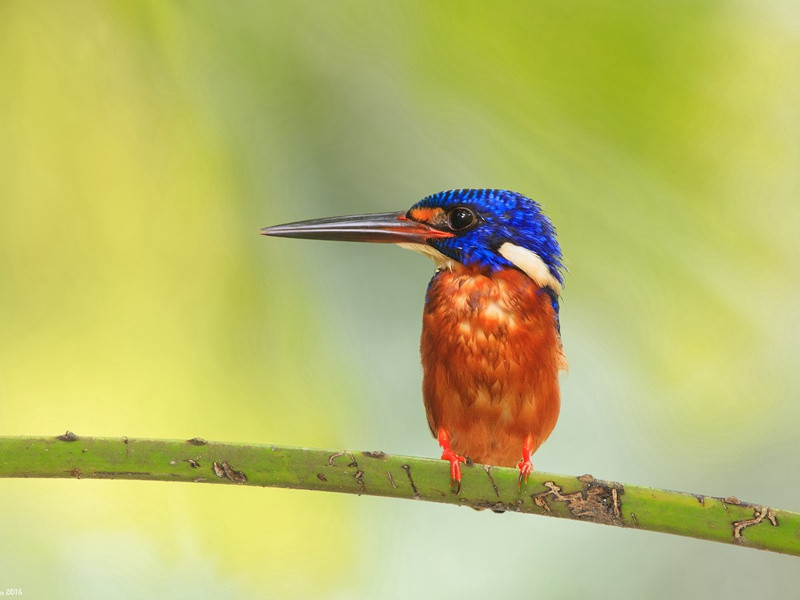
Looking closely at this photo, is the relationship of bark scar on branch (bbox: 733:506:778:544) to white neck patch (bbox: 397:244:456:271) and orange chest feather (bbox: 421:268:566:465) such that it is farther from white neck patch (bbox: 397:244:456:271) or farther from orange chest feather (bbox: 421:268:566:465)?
white neck patch (bbox: 397:244:456:271)

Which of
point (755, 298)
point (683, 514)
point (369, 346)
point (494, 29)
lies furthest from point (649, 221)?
point (683, 514)

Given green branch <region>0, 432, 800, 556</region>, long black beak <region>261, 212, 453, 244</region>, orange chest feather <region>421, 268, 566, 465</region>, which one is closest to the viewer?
green branch <region>0, 432, 800, 556</region>

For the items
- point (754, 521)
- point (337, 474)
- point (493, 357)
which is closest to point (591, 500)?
point (754, 521)

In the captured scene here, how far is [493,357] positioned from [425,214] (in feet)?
1.08

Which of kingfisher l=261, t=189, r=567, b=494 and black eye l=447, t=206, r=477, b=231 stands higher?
black eye l=447, t=206, r=477, b=231

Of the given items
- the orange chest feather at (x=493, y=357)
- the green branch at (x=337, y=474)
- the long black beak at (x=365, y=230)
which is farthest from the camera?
the orange chest feather at (x=493, y=357)

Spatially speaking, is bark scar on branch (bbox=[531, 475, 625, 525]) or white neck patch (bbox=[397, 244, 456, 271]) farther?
white neck patch (bbox=[397, 244, 456, 271])

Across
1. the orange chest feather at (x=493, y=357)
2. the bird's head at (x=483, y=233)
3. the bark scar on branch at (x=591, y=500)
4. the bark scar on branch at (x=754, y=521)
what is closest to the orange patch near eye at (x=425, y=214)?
the bird's head at (x=483, y=233)

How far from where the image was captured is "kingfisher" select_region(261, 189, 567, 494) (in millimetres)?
1831

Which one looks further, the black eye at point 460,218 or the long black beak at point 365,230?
the black eye at point 460,218

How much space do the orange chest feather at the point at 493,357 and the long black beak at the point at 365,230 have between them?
4.8 inches

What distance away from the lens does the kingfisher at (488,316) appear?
183 centimetres

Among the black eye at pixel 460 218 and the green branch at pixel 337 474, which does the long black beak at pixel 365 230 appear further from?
the green branch at pixel 337 474

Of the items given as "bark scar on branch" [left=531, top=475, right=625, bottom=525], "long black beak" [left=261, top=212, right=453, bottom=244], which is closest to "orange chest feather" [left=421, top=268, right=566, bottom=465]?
"long black beak" [left=261, top=212, right=453, bottom=244]
